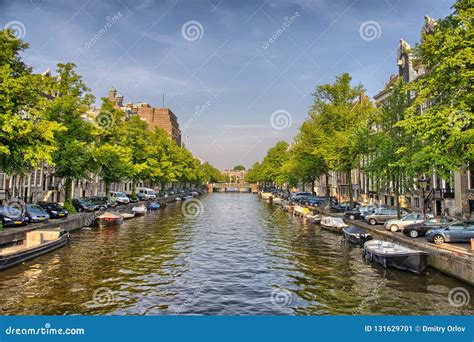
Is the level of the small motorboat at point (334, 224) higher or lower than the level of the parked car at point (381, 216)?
lower

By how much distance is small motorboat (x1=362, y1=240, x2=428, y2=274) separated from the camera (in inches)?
796

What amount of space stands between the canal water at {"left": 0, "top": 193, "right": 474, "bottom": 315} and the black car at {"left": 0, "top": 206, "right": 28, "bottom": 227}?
4.32 meters

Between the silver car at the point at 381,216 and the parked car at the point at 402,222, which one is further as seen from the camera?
the silver car at the point at 381,216

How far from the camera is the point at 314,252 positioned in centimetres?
2758

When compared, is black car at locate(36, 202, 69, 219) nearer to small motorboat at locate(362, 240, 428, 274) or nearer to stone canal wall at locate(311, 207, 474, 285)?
small motorboat at locate(362, 240, 428, 274)

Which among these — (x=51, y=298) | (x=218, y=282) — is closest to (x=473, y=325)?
(x=218, y=282)

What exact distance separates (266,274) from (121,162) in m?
36.6

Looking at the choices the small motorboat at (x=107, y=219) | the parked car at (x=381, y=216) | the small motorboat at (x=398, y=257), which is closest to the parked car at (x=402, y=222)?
the parked car at (x=381, y=216)

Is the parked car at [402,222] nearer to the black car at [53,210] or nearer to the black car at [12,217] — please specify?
the black car at [12,217]

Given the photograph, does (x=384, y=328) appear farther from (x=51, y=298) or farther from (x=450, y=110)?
(x=450, y=110)

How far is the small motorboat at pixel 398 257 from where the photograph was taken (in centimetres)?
2022

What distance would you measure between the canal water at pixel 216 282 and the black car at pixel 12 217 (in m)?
4.32

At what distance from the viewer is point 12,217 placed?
29953 mm

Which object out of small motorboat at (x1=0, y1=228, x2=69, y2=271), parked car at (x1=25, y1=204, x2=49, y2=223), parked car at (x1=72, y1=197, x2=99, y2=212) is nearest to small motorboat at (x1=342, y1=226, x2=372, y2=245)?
small motorboat at (x1=0, y1=228, x2=69, y2=271)
